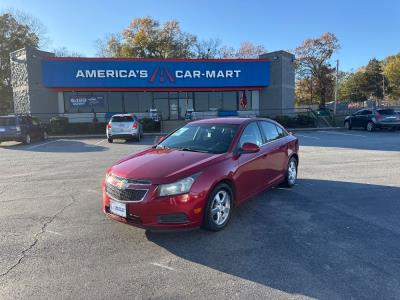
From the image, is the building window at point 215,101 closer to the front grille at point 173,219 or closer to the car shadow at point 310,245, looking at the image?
the car shadow at point 310,245

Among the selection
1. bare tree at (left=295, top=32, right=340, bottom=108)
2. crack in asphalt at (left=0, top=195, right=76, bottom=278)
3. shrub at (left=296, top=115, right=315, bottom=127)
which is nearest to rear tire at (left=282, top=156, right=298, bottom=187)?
crack in asphalt at (left=0, top=195, right=76, bottom=278)

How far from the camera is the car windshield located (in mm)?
5279

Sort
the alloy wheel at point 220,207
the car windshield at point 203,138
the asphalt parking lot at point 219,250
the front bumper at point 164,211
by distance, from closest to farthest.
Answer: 1. the asphalt parking lot at point 219,250
2. the front bumper at point 164,211
3. the alloy wheel at point 220,207
4. the car windshield at point 203,138

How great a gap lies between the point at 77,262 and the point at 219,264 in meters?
1.61

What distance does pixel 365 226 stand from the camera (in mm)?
4977

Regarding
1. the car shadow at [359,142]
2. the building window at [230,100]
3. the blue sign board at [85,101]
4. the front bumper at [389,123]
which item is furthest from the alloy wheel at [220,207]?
the building window at [230,100]

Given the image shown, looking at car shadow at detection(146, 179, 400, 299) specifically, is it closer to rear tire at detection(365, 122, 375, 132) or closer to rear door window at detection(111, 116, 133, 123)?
rear door window at detection(111, 116, 133, 123)

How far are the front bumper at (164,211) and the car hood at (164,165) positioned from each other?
0.23 metres

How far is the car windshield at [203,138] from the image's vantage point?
528 cm

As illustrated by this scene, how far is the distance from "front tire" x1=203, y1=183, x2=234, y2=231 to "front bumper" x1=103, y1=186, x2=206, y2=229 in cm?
24

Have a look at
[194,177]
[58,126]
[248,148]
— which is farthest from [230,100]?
[194,177]

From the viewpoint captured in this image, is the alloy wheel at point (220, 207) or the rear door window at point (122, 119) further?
the rear door window at point (122, 119)

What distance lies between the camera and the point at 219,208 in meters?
4.75

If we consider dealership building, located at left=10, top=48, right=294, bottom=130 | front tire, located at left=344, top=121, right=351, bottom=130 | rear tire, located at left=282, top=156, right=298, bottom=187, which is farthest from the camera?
dealership building, located at left=10, top=48, right=294, bottom=130
